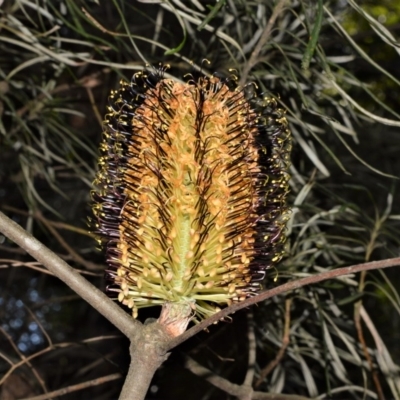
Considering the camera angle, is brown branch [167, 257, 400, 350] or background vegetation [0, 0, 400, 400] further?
background vegetation [0, 0, 400, 400]

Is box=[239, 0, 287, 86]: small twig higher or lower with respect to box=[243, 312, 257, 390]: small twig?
higher

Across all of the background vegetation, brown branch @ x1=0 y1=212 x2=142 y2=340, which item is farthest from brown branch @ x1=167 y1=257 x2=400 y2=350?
the background vegetation

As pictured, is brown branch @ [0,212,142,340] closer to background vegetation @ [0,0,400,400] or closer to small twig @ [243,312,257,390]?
background vegetation @ [0,0,400,400]

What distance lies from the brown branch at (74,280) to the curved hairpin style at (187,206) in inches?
0.6

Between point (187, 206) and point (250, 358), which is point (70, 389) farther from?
point (187, 206)

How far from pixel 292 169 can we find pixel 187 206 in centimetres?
36

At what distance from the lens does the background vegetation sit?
2.00ft

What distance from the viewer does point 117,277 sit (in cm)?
39

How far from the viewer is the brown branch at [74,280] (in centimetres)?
36

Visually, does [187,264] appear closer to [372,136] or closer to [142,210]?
[142,210]

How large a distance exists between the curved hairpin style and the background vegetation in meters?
0.05

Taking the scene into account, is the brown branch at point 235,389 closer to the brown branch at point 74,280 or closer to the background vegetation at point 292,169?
the background vegetation at point 292,169

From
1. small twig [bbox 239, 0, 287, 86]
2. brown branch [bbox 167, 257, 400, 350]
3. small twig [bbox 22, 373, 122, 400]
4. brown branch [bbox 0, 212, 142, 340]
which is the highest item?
small twig [bbox 239, 0, 287, 86]

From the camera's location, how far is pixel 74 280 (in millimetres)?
364
